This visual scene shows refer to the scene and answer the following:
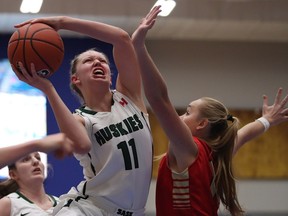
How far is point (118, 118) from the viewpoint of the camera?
12.0 feet

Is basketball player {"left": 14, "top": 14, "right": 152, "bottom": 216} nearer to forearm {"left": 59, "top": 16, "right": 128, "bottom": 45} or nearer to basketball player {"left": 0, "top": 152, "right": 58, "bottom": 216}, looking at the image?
forearm {"left": 59, "top": 16, "right": 128, "bottom": 45}

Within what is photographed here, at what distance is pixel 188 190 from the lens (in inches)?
142

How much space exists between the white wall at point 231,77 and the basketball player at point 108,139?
7.31m

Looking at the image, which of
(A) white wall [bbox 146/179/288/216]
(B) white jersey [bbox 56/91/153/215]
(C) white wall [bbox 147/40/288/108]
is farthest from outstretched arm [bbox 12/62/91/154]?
(A) white wall [bbox 146/179/288/216]

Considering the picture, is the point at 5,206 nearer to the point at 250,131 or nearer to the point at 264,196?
the point at 250,131

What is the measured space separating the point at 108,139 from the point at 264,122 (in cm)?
124

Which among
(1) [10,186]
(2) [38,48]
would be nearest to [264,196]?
(1) [10,186]

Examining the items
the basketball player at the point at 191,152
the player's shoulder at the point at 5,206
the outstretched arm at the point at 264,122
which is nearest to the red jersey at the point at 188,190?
the basketball player at the point at 191,152

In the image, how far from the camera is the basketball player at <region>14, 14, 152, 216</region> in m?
3.56

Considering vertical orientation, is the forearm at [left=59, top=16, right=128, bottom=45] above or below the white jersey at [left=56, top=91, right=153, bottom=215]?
above

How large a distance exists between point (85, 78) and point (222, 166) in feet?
3.14

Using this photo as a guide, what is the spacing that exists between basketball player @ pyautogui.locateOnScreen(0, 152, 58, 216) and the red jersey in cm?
103

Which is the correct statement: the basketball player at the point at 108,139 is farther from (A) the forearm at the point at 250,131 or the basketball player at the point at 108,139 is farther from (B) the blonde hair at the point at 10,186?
(B) the blonde hair at the point at 10,186

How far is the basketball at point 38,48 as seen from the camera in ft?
10.9
